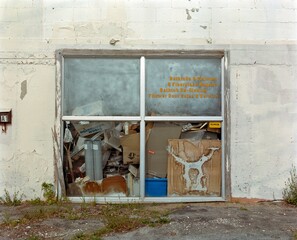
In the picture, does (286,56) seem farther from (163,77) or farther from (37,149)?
(37,149)

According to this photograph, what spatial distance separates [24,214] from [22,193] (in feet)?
2.58

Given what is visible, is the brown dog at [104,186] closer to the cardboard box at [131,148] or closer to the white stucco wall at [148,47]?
A: the cardboard box at [131,148]

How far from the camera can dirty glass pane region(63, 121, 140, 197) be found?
695 centimetres

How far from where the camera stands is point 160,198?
6.91 m

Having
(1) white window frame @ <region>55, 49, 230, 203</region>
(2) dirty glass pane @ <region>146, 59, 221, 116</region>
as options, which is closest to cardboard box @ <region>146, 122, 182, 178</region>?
(1) white window frame @ <region>55, 49, 230, 203</region>

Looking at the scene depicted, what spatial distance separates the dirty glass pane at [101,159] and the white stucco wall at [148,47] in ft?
1.20

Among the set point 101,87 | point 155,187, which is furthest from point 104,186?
point 101,87

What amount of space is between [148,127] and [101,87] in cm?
108

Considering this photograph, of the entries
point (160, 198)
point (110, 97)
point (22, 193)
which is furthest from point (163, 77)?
point (22, 193)

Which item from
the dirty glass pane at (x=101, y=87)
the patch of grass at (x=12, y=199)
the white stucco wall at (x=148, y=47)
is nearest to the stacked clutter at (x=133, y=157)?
the dirty glass pane at (x=101, y=87)

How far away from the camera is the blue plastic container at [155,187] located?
6.94 meters

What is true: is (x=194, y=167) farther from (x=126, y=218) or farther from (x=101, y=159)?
(x=126, y=218)

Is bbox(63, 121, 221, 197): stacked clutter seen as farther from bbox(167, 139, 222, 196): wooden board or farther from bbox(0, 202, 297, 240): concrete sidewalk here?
bbox(0, 202, 297, 240): concrete sidewalk

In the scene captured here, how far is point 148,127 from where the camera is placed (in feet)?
22.8
